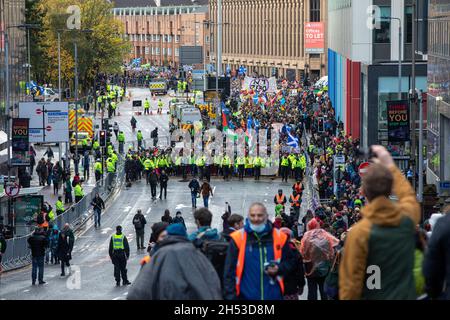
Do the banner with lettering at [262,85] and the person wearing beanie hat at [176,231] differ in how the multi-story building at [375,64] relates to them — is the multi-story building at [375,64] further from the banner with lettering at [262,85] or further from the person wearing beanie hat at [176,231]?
the person wearing beanie hat at [176,231]

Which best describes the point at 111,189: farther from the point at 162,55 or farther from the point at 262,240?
the point at 162,55

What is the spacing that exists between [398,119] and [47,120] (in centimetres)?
1833

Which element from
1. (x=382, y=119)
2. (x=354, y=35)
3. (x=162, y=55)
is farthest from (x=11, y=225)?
(x=162, y=55)

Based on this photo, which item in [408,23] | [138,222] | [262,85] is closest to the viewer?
[138,222]

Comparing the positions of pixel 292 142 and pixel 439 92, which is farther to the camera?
pixel 292 142

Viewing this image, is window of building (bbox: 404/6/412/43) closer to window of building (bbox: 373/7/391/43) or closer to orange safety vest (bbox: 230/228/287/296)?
window of building (bbox: 373/7/391/43)

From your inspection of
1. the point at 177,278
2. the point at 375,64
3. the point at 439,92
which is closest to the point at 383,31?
the point at 375,64

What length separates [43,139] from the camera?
56.9 metres

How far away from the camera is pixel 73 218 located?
43219 millimetres

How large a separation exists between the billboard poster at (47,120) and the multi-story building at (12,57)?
1.01 meters

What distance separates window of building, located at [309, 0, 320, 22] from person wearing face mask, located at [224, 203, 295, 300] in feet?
420

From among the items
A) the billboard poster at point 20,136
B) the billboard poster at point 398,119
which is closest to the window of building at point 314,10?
the billboard poster at point 20,136

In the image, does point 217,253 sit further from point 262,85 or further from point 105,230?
point 262,85

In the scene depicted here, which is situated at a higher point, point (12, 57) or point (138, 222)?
point (12, 57)
